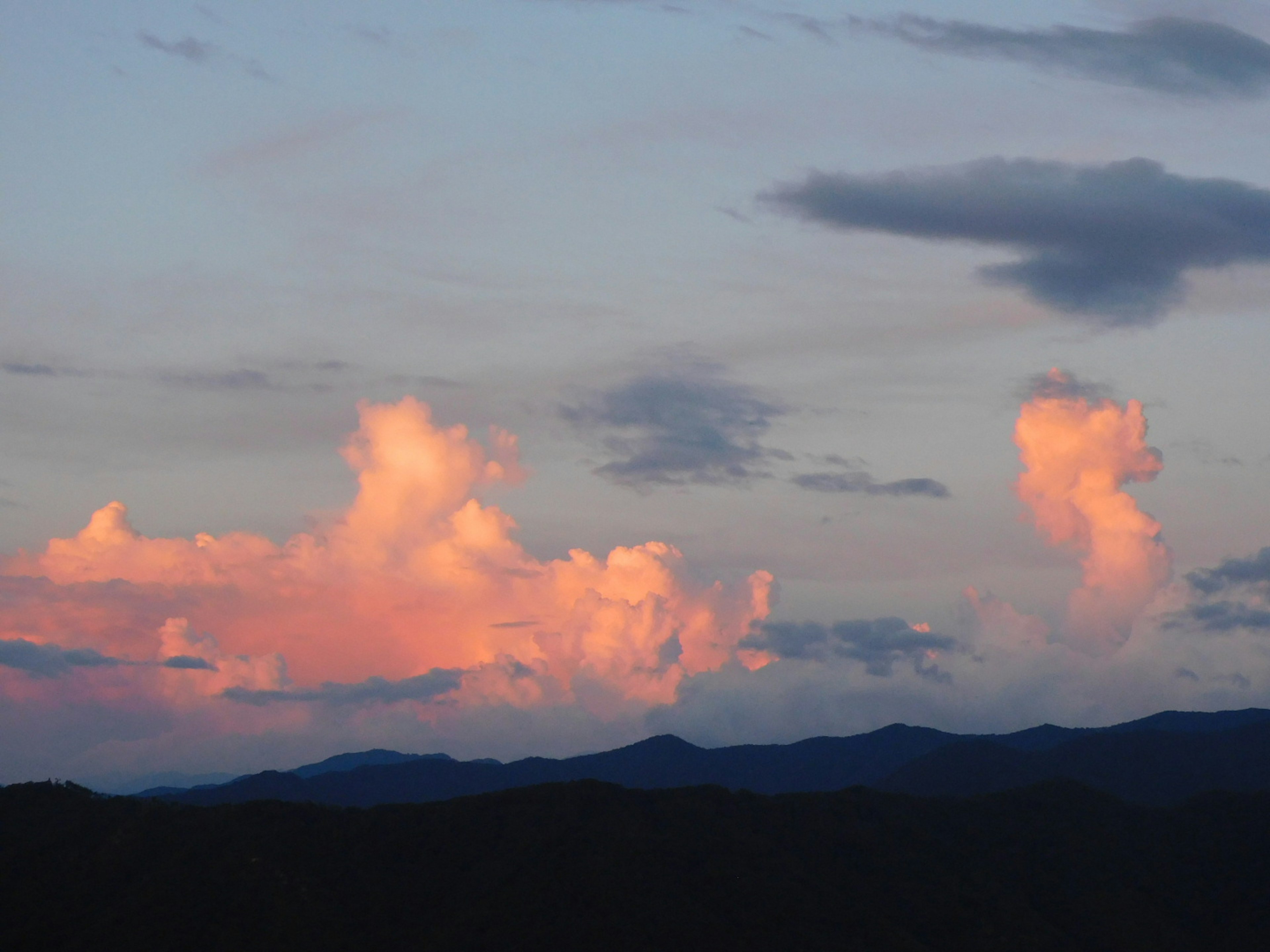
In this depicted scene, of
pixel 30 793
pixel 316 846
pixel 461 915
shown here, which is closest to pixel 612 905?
pixel 461 915

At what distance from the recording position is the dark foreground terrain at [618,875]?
11081 centimetres

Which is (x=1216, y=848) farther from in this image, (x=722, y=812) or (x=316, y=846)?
(x=316, y=846)

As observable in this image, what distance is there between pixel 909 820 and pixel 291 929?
229ft

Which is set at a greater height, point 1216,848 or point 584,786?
point 584,786

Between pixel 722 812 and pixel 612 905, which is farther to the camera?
pixel 722 812

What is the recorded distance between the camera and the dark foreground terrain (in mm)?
110812

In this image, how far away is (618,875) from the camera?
118 m

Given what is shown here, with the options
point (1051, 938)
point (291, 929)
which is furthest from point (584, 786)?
point (1051, 938)

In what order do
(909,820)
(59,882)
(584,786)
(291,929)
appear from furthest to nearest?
(909,820)
(584,786)
(59,882)
(291,929)

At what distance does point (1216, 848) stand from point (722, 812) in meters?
56.0

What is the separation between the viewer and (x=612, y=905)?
11388 centimetres

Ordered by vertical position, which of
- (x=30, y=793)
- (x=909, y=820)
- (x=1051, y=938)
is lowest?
(x=1051, y=938)

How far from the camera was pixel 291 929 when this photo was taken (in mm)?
109000

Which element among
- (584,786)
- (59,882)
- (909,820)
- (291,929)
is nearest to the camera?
(291,929)
